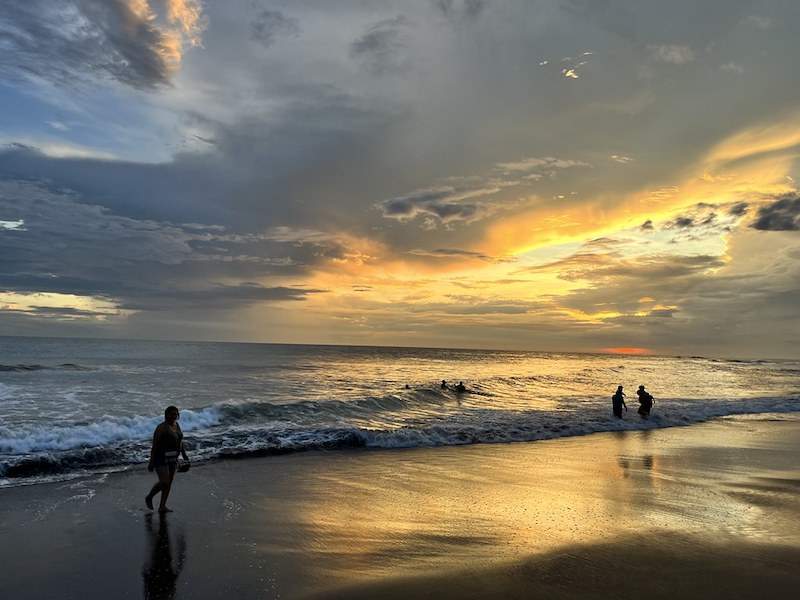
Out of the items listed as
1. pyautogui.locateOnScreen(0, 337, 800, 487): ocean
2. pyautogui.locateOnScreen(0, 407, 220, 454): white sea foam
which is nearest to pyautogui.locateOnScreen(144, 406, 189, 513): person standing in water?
pyautogui.locateOnScreen(0, 337, 800, 487): ocean

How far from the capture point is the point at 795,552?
8.02m

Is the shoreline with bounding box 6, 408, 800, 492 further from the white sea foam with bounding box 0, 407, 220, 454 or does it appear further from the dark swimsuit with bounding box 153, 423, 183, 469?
the dark swimsuit with bounding box 153, 423, 183, 469

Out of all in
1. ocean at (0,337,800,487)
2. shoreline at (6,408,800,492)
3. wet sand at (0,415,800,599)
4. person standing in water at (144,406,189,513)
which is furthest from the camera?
ocean at (0,337,800,487)

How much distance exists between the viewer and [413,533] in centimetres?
894

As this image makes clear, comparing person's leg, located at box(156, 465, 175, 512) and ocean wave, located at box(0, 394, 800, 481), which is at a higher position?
person's leg, located at box(156, 465, 175, 512)

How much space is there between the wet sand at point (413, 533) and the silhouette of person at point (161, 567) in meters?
0.03

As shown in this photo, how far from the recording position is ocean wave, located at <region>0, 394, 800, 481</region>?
14.7m

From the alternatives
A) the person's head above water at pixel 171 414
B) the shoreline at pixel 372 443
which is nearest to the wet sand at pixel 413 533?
the shoreline at pixel 372 443

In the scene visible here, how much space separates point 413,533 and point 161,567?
13.3 feet

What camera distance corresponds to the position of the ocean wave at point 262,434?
1471 centimetres

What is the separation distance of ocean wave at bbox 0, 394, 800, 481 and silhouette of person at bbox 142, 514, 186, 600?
6691mm

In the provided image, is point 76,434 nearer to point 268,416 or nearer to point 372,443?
point 268,416

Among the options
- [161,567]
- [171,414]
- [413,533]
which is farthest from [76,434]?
[413,533]

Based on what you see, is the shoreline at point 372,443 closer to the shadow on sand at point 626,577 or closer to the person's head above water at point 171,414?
the person's head above water at point 171,414
